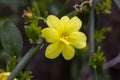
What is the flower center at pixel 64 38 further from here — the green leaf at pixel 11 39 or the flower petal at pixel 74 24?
the green leaf at pixel 11 39

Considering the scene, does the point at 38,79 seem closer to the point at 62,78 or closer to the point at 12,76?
the point at 62,78

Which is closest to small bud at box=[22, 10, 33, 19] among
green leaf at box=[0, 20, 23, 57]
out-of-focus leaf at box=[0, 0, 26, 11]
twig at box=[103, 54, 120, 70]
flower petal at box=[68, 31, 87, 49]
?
green leaf at box=[0, 20, 23, 57]

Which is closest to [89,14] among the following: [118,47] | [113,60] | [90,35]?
[90,35]

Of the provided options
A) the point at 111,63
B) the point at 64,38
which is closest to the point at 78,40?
the point at 64,38

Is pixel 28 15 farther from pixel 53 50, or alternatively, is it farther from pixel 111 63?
pixel 111 63

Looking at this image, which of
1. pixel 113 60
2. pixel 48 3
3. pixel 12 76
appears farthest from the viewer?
pixel 113 60

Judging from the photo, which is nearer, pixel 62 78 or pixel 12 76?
pixel 12 76

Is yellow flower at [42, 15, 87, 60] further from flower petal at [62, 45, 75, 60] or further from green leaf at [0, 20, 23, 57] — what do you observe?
green leaf at [0, 20, 23, 57]

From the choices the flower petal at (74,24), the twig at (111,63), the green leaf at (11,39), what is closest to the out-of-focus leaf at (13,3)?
the twig at (111,63)
